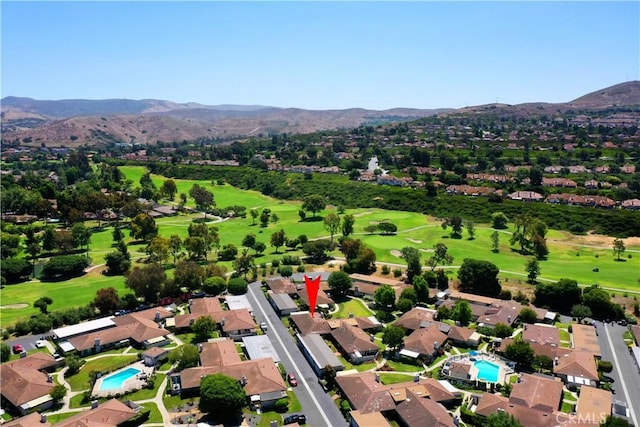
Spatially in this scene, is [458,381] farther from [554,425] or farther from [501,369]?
[554,425]

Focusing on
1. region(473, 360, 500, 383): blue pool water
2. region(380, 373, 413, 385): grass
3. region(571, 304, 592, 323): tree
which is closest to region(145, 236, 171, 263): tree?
region(380, 373, 413, 385): grass

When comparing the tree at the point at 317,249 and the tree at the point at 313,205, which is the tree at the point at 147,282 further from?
the tree at the point at 313,205

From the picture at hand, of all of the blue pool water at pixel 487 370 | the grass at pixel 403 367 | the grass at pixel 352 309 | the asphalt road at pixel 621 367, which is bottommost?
the grass at pixel 352 309

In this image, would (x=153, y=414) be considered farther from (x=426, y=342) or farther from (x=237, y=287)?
(x=237, y=287)

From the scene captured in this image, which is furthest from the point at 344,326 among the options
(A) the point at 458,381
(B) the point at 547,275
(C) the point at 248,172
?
(C) the point at 248,172

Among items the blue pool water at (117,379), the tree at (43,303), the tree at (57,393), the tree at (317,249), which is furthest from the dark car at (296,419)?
the tree at (317,249)

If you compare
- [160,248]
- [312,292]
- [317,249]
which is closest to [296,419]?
[312,292]
